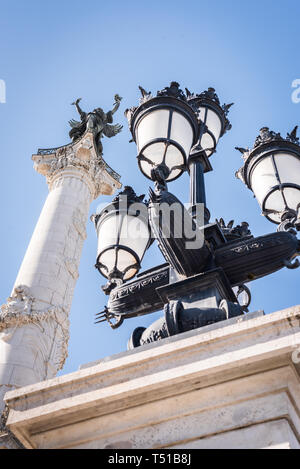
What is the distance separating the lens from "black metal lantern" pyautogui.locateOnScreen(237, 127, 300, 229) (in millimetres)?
4961

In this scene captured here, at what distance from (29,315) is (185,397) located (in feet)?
33.1

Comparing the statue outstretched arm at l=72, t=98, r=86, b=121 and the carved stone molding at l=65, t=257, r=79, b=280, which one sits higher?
the statue outstretched arm at l=72, t=98, r=86, b=121

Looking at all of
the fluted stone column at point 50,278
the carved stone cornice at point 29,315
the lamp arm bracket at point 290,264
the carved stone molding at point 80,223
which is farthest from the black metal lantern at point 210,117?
the carved stone molding at point 80,223

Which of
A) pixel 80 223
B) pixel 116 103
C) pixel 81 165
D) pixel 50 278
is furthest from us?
pixel 116 103

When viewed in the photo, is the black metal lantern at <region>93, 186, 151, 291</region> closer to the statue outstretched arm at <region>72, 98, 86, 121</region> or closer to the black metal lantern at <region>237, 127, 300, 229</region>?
the black metal lantern at <region>237, 127, 300, 229</region>

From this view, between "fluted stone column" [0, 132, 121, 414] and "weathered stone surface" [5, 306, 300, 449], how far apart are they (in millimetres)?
→ 7876

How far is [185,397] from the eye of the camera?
9.95 ft

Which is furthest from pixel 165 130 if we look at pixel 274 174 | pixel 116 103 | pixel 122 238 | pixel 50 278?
pixel 116 103

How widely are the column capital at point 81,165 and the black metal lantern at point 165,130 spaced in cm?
1294

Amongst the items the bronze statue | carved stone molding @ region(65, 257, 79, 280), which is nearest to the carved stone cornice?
carved stone molding @ region(65, 257, 79, 280)

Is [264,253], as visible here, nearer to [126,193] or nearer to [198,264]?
[198,264]

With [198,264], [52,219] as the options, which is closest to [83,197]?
[52,219]

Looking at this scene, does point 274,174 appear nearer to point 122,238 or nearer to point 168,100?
point 168,100

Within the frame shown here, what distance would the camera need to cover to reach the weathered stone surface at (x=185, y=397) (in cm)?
284
